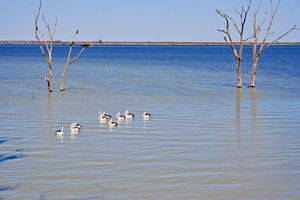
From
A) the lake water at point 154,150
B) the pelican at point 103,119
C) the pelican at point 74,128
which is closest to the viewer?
the lake water at point 154,150

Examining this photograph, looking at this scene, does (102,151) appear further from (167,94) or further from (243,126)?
(167,94)

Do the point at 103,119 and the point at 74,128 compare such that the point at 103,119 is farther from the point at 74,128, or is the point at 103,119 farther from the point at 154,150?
the point at 154,150

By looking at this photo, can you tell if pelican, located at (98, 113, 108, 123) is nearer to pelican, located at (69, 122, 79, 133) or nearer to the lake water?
the lake water

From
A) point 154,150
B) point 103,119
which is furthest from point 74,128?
point 154,150

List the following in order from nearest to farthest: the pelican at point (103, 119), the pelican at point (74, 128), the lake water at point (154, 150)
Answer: the lake water at point (154, 150), the pelican at point (74, 128), the pelican at point (103, 119)

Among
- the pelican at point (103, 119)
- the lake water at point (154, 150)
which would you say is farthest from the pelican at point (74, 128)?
the pelican at point (103, 119)

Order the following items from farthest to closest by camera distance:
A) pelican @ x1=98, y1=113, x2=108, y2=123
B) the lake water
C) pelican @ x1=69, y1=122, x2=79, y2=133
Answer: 1. pelican @ x1=98, y1=113, x2=108, y2=123
2. pelican @ x1=69, y1=122, x2=79, y2=133
3. the lake water

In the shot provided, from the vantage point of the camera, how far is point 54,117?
17.9 metres

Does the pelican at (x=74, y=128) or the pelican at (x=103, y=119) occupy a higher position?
the pelican at (x=103, y=119)

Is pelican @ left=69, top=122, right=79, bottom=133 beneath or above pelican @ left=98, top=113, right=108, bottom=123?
beneath

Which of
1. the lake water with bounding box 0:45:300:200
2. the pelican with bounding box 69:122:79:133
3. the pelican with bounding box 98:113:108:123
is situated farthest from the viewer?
the pelican with bounding box 98:113:108:123

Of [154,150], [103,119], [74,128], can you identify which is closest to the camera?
[154,150]

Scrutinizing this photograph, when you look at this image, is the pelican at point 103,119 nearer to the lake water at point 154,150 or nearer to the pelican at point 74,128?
the lake water at point 154,150

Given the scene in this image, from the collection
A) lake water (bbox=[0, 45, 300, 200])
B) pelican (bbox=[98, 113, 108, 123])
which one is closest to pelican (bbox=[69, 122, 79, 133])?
lake water (bbox=[0, 45, 300, 200])
